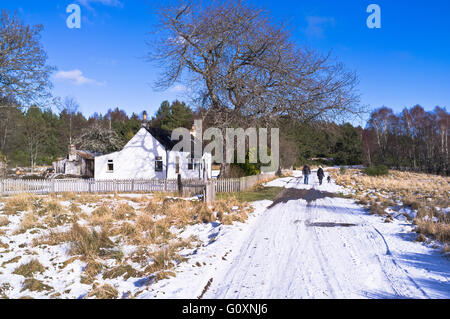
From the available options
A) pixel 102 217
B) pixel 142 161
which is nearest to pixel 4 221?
pixel 102 217

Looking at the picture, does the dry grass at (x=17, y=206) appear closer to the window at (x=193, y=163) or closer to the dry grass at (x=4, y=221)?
the dry grass at (x=4, y=221)

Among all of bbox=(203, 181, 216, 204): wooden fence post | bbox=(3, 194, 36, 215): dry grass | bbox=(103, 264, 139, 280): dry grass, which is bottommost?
bbox=(103, 264, 139, 280): dry grass

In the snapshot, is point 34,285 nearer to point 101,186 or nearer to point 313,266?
point 313,266

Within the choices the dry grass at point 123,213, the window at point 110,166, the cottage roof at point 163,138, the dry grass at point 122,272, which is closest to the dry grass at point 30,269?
the dry grass at point 122,272

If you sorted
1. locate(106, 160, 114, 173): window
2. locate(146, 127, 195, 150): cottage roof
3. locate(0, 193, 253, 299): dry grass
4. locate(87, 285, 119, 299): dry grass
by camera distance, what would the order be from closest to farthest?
locate(87, 285, 119, 299): dry grass → locate(0, 193, 253, 299): dry grass → locate(146, 127, 195, 150): cottage roof → locate(106, 160, 114, 173): window

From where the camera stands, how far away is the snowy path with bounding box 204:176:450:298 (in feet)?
13.7

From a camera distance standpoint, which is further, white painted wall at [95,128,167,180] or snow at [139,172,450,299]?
white painted wall at [95,128,167,180]

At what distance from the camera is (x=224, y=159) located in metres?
20.4

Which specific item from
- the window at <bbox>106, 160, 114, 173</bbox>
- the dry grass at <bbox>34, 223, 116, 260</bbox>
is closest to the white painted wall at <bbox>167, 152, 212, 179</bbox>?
the window at <bbox>106, 160, 114, 173</bbox>

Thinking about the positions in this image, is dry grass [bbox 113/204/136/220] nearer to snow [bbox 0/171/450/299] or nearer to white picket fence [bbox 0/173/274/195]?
snow [bbox 0/171/450/299]

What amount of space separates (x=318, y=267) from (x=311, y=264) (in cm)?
18

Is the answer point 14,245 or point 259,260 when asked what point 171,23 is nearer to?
point 14,245
